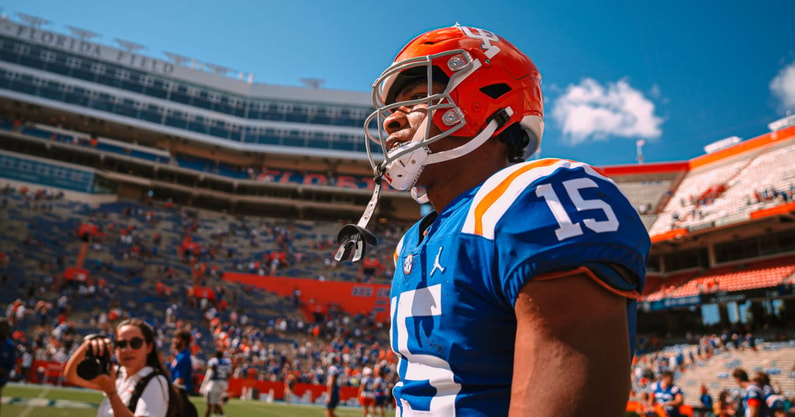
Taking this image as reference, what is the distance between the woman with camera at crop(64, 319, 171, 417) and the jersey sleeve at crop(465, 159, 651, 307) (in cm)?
312

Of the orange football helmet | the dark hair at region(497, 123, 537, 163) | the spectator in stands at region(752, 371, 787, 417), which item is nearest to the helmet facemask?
the orange football helmet

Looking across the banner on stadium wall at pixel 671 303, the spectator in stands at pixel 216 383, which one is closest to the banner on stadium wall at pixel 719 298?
the banner on stadium wall at pixel 671 303

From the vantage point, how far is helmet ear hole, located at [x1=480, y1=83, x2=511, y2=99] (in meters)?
1.67

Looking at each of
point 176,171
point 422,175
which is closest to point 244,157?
point 176,171

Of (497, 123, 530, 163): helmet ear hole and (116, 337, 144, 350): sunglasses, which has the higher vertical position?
(497, 123, 530, 163): helmet ear hole

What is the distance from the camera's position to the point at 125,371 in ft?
14.1

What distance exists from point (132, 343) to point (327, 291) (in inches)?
1167

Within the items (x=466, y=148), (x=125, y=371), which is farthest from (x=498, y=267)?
(x=125, y=371)

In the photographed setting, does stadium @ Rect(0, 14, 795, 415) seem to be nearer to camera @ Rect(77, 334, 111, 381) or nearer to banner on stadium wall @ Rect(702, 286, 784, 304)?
banner on stadium wall @ Rect(702, 286, 784, 304)

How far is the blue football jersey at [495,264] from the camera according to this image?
1003 mm

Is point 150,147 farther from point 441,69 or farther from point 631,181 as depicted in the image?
point 441,69

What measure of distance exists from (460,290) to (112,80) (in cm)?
5232

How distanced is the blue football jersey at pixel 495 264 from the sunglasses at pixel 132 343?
349 cm

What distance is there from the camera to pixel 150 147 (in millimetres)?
45969
